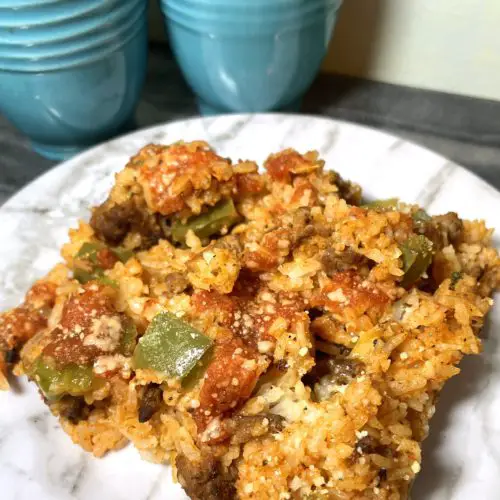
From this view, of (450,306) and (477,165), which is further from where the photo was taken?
(477,165)

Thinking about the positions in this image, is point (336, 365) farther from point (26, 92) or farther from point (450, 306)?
point (26, 92)

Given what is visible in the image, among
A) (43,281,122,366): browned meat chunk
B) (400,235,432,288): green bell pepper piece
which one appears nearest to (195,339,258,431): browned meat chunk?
(43,281,122,366): browned meat chunk

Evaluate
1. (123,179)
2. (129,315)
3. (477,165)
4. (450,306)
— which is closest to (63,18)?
(123,179)

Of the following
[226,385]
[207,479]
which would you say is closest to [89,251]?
[226,385]

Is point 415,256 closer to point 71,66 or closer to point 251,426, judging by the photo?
point 251,426

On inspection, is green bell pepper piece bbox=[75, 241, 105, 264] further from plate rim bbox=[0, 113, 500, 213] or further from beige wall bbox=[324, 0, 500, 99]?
beige wall bbox=[324, 0, 500, 99]

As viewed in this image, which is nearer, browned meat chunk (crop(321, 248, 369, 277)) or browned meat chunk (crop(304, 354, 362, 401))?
browned meat chunk (crop(304, 354, 362, 401))
